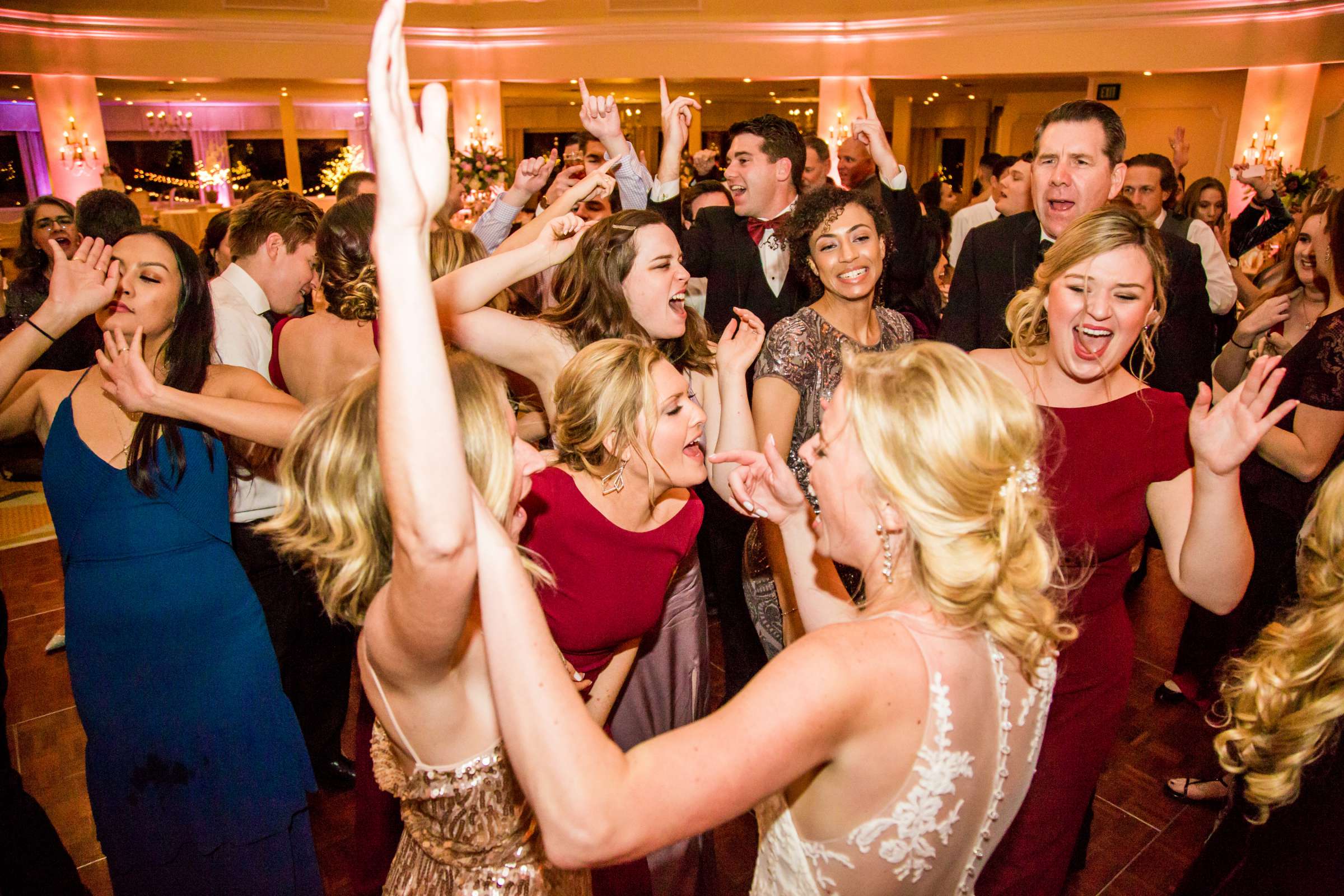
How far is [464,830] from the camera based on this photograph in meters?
1.26

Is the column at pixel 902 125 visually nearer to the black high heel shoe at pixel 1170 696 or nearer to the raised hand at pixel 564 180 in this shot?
the raised hand at pixel 564 180

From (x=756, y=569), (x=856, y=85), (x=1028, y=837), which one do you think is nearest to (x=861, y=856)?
(x=1028, y=837)

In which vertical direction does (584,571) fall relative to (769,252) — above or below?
below

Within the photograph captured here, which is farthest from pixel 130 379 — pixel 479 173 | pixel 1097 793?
pixel 479 173

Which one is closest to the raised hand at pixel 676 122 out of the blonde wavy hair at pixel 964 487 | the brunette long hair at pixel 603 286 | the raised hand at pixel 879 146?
the raised hand at pixel 879 146

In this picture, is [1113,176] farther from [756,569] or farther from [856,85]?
[856,85]

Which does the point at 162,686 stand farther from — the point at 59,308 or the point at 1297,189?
the point at 1297,189

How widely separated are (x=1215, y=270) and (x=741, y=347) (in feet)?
9.87

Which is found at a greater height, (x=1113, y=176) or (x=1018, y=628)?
(x=1113, y=176)

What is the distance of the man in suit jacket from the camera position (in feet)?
10.6

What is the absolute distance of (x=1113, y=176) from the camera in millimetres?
2566

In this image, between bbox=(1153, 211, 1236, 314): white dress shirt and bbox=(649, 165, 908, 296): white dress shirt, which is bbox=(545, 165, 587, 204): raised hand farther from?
bbox=(1153, 211, 1236, 314): white dress shirt

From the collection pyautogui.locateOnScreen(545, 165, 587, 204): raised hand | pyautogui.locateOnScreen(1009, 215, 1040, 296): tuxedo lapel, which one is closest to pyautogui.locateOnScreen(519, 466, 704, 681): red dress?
pyautogui.locateOnScreen(1009, 215, 1040, 296): tuxedo lapel

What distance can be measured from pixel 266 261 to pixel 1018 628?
8.50 feet
